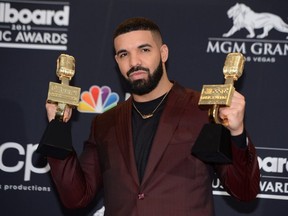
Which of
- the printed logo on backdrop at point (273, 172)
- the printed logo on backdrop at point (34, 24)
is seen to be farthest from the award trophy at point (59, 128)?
the printed logo on backdrop at point (273, 172)

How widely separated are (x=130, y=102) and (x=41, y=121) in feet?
2.99

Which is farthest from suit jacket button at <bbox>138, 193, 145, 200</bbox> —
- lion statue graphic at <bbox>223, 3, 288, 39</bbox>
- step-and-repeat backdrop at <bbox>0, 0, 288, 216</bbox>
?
lion statue graphic at <bbox>223, 3, 288, 39</bbox>

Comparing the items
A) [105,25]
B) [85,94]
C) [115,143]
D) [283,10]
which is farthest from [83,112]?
[283,10]

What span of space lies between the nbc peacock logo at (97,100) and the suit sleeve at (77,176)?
65 centimetres

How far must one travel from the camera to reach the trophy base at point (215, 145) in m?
1.97

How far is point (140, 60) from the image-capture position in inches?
96.1

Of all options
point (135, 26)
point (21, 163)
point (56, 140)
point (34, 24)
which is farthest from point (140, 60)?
point (21, 163)

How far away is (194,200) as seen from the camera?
228 cm

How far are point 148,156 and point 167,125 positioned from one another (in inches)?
6.5

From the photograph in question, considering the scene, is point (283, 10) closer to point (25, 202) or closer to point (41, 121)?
point (41, 121)

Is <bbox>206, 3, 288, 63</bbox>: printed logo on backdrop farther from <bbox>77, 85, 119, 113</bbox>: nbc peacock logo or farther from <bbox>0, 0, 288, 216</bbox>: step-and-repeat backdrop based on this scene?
<bbox>77, 85, 119, 113</bbox>: nbc peacock logo

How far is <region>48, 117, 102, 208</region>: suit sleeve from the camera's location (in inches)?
92.3

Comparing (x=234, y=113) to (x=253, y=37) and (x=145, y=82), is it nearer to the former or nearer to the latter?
Result: (x=145, y=82)

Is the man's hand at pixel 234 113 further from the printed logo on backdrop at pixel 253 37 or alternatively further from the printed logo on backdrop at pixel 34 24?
the printed logo on backdrop at pixel 34 24
